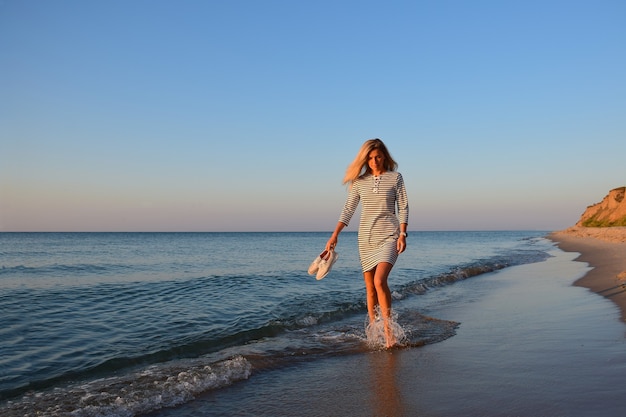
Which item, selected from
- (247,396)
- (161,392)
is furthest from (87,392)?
(247,396)

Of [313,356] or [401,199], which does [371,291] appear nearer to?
[313,356]

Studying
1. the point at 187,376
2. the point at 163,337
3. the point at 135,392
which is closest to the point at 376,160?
the point at 187,376

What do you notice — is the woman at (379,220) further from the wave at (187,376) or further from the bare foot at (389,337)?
the wave at (187,376)

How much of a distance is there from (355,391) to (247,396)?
876mm

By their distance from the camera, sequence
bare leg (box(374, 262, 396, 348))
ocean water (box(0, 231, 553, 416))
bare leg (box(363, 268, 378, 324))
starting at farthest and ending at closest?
bare leg (box(363, 268, 378, 324)) < bare leg (box(374, 262, 396, 348)) < ocean water (box(0, 231, 553, 416))

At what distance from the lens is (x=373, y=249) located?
5020mm

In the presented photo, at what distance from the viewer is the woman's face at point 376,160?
200 inches

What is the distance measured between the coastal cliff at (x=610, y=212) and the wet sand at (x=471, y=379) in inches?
1884

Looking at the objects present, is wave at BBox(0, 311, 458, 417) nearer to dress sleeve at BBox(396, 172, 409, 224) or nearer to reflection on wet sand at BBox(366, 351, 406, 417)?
reflection on wet sand at BBox(366, 351, 406, 417)

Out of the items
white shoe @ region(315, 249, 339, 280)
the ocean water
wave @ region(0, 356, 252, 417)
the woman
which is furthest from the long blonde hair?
wave @ region(0, 356, 252, 417)

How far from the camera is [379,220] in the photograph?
5023mm

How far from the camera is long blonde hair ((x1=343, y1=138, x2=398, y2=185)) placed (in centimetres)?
511

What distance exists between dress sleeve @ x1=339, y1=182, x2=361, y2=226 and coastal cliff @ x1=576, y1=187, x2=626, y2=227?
4889cm

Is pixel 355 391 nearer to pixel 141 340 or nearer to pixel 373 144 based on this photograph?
pixel 373 144
